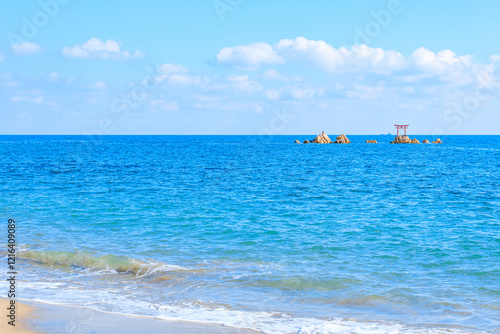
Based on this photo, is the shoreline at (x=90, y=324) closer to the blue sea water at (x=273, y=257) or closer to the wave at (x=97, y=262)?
the blue sea water at (x=273, y=257)

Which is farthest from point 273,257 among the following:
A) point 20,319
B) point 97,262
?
point 20,319

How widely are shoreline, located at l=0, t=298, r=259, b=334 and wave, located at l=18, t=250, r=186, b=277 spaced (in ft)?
12.1

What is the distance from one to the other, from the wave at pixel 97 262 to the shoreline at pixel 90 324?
3684mm

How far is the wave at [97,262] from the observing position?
47.6ft

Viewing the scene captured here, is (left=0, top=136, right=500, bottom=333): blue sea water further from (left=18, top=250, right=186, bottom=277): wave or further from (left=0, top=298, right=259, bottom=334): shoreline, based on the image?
(left=0, top=298, right=259, bottom=334): shoreline

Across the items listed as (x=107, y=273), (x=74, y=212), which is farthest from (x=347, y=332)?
(x=74, y=212)

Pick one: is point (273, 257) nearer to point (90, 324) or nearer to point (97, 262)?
point (97, 262)

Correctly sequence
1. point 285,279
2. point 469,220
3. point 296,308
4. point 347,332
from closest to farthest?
point 347,332
point 296,308
point 285,279
point 469,220

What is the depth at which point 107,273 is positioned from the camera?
1435 centimetres

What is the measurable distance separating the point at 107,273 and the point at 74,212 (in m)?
11.9

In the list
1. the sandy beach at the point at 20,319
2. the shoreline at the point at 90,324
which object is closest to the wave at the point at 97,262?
the shoreline at the point at 90,324

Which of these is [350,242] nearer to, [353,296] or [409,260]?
[409,260]

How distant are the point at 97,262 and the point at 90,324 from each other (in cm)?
590

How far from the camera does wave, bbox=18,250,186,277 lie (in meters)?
14.5
